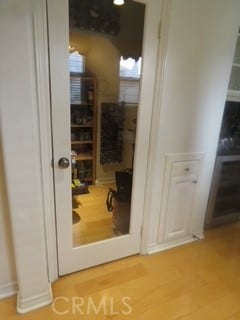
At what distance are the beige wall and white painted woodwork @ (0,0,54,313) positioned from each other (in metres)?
0.30

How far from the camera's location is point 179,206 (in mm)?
2029

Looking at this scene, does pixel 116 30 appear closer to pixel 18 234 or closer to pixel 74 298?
pixel 18 234

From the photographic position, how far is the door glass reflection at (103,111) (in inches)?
56.3

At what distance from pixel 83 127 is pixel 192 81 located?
0.91m

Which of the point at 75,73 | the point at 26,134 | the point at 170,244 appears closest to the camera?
the point at 26,134

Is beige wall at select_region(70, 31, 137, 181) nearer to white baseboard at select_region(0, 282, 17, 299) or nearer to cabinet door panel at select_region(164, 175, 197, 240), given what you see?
cabinet door panel at select_region(164, 175, 197, 240)

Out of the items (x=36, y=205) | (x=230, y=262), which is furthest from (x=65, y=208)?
(x=230, y=262)

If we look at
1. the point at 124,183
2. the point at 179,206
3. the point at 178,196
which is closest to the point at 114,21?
the point at 124,183

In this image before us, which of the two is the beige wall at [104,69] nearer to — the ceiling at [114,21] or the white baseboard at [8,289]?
the ceiling at [114,21]

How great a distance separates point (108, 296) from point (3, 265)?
0.76 m

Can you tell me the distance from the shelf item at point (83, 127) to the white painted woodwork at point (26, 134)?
228 millimetres

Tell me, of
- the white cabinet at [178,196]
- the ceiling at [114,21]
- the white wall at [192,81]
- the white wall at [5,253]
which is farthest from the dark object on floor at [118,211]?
the ceiling at [114,21]

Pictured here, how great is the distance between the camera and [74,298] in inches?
61.5

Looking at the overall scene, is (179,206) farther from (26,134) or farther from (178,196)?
(26,134)
